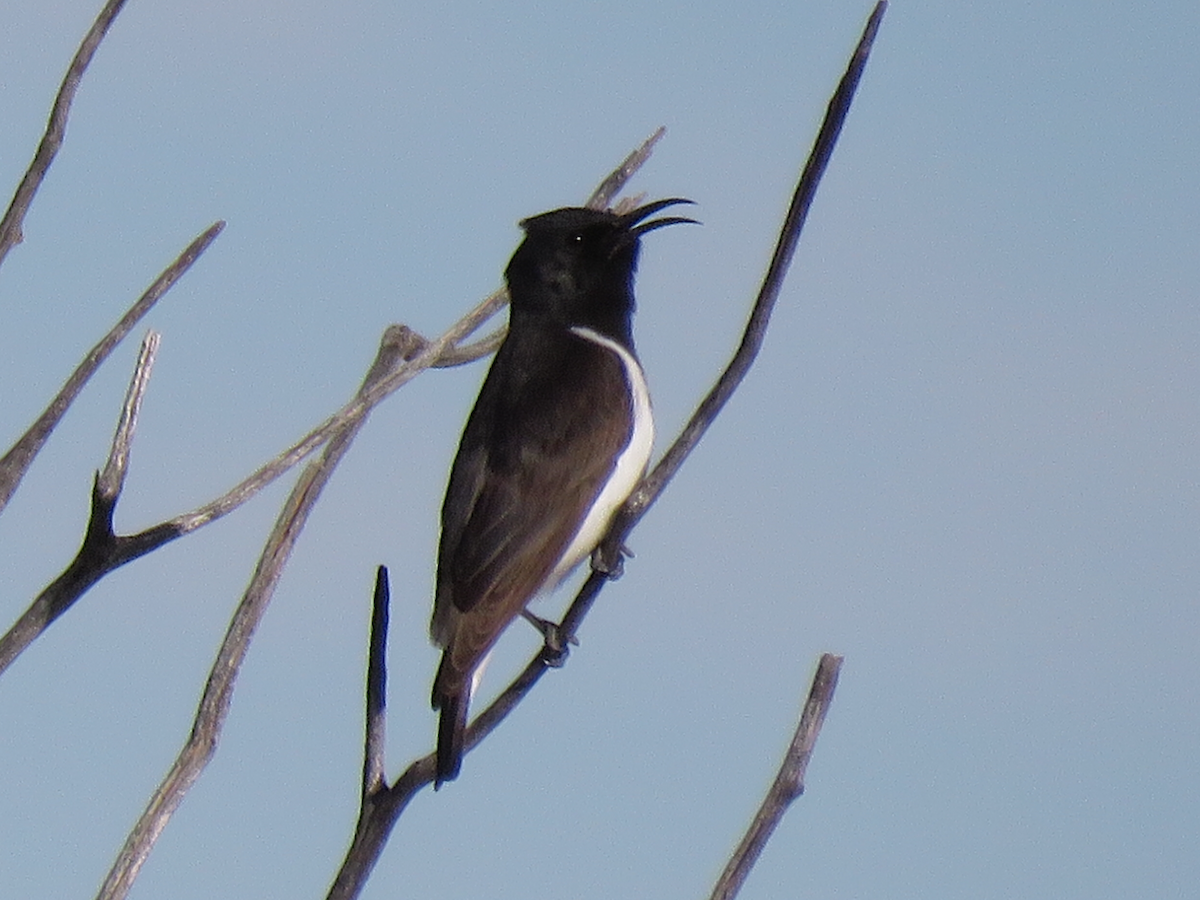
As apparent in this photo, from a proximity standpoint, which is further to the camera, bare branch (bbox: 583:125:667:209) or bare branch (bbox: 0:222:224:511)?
bare branch (bbox: 583:125:667:209)

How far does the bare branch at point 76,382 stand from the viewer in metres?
3.21

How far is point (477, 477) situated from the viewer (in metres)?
6.41

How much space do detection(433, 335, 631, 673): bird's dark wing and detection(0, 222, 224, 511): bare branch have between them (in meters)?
2.26

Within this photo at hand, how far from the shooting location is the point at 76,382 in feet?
11.1

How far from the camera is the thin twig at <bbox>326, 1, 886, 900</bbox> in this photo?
3.09m

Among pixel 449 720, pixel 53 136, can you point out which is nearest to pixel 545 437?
pixel 449 720

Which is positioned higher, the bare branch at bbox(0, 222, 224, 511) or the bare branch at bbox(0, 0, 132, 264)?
the bare branch at bbox(0, 0, 132, 264)

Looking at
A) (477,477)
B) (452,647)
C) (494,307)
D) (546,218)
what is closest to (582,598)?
(494,307)

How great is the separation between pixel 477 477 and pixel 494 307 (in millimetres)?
2362

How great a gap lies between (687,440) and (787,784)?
650 mm

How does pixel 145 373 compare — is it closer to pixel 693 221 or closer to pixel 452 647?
pixel 452 647

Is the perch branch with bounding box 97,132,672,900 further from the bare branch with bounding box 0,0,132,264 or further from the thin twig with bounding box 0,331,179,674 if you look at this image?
the bare branch with bounding box 0,0,132,264

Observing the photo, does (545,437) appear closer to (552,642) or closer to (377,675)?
(552,642)

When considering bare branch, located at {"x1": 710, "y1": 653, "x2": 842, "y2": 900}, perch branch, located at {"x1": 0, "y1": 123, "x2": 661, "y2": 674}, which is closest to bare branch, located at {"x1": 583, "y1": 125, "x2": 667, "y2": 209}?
perch branch, located at {"x1": 0, "y1": 123, "x2": 661, "y2": 674}
